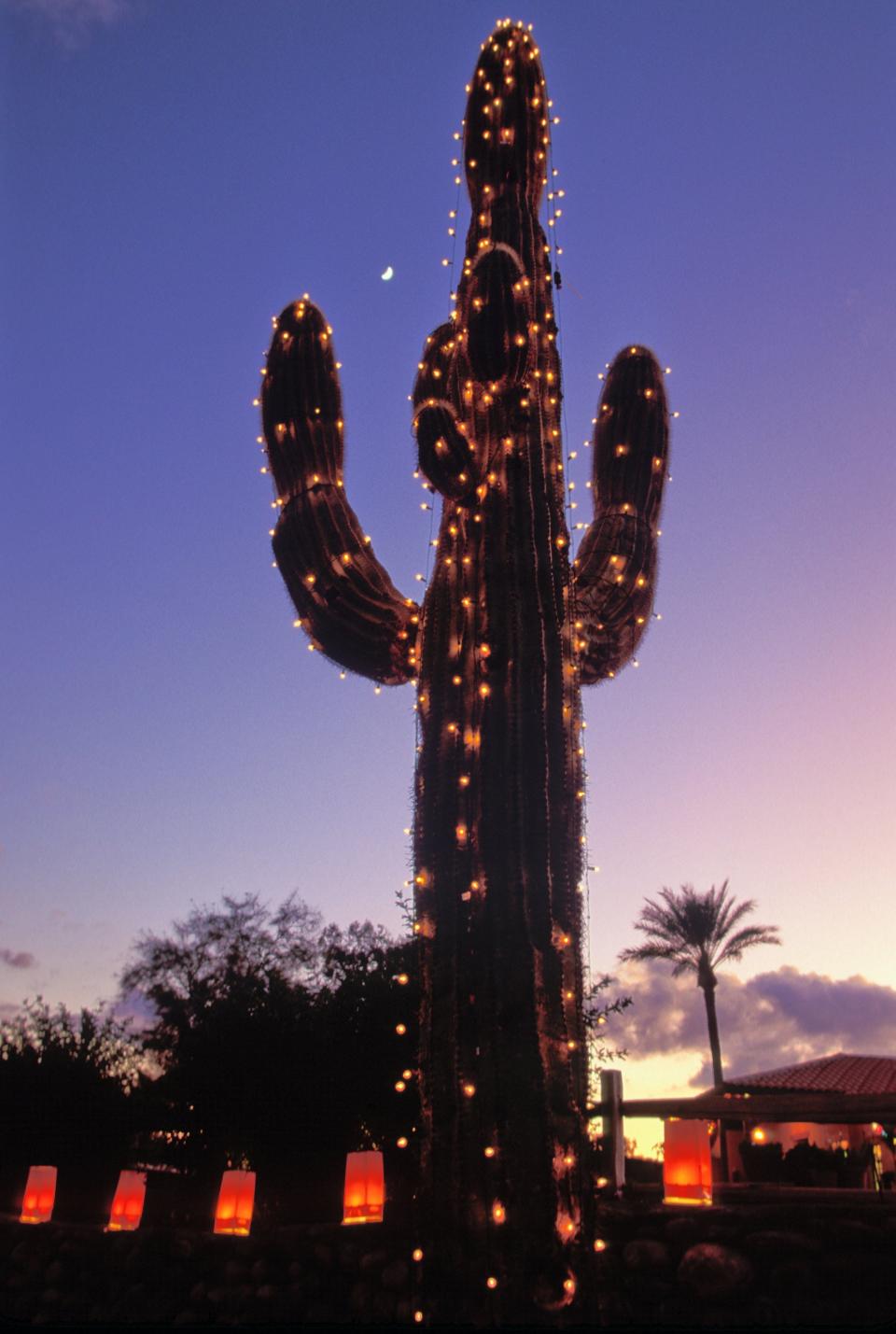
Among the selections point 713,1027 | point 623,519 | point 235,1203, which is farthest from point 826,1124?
point 623,519

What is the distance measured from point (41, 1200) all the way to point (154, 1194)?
2239 millimetres

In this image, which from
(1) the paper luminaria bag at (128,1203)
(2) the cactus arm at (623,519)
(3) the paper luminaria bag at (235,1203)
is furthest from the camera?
(1) the paper luminaria bag at (128,1203)

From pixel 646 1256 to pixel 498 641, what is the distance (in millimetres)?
3507

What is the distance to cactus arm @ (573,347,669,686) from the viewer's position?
6.20 meters

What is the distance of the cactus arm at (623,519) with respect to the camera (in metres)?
6.20

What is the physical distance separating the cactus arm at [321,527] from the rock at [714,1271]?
3.67 m

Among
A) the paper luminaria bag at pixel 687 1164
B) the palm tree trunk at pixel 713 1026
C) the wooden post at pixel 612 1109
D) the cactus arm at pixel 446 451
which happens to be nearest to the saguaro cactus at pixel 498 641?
the cactus arm at pixel 446 451

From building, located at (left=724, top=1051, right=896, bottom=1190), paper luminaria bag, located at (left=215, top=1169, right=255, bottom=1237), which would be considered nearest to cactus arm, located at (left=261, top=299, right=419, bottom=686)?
paper luminaria bag, located at (left=215, top=1169, right=255, bottom=1237)

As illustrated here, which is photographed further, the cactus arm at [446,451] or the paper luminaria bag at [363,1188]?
the paper luminaria bag at [363,1188]

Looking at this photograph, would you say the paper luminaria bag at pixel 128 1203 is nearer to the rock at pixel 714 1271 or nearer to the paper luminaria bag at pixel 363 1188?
the paper luminaria bag at pixel 363 1188

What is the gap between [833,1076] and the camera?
12.5 meters

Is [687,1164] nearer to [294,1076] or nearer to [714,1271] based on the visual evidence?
[714,1271]

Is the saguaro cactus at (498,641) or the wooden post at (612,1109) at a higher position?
the saguaro cactus at (498,641)

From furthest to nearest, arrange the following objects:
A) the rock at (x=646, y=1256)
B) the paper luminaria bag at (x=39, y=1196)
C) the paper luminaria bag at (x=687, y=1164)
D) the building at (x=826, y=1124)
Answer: the building at (x=826, y=1124) → the paper luminaria bag at (x=39, y=1196) → the paper luminaria bag at (x=687, y=1164) → the rock at (x=646, y=1256)
